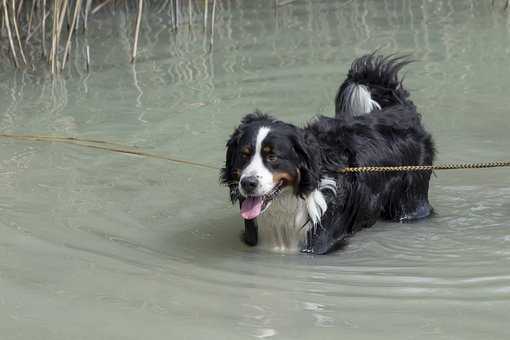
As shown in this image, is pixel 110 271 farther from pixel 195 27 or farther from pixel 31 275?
pixel 195 27

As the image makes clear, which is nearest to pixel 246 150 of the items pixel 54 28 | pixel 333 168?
pixel 333 168

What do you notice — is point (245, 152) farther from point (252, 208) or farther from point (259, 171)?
point (252, 208)

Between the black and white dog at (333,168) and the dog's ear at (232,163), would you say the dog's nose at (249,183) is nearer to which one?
the black and white dog at (333,168)

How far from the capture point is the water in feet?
14.0

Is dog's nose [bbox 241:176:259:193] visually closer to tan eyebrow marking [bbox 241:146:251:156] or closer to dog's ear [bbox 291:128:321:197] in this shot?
tan eyebrow marking [bbox 241:146:251:156]

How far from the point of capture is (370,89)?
6.16 meters

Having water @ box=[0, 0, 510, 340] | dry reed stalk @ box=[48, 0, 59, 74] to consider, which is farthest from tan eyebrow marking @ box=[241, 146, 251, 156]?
dry reed stalk @ box=[48, 0, 59, 74]

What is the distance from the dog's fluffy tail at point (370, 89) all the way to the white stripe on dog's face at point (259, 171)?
124cm

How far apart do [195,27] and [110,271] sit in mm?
7285

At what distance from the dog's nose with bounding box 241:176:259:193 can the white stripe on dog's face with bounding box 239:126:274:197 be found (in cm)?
2

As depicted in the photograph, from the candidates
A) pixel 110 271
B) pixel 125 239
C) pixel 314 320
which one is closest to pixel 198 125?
pixel 125 239

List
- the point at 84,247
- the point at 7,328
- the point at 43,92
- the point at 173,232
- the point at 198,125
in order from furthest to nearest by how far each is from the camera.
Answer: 1. the point at 43,92
2. the point at 198,125
3. the point at 173,232
4. the point at 84,247
5. the point at 7,328

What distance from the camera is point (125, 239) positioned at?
541 cm

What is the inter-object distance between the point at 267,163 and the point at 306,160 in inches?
9.9
